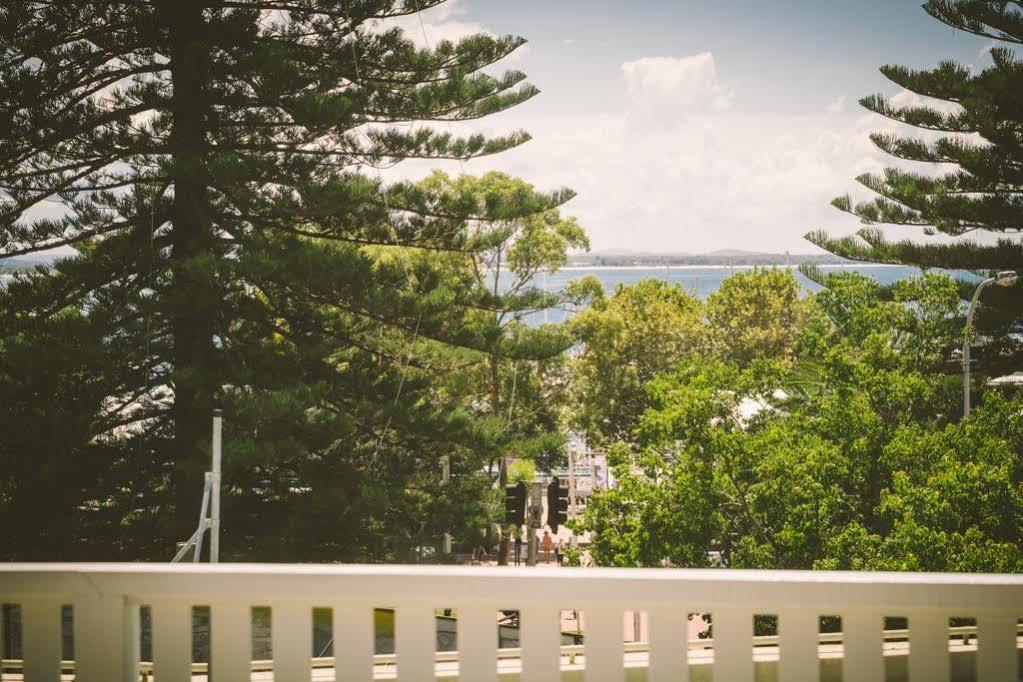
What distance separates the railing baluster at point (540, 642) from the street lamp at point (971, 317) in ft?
40.3

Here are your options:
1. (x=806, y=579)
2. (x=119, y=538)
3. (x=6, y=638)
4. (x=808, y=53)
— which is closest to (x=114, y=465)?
(x=119, y=538)

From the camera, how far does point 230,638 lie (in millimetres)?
1311

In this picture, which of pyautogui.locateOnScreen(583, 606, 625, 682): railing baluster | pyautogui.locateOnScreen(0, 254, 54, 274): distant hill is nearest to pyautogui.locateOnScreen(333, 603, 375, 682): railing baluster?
pyautogui.locateOnScreen(583, 606, 625, 682): railing baluster

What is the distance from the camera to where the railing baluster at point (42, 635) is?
52.6 inches

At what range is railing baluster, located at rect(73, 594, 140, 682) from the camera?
51.8 inches

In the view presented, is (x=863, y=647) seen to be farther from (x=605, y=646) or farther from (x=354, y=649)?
(x=354, y=649)

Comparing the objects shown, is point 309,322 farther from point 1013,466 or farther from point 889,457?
point 1013,466

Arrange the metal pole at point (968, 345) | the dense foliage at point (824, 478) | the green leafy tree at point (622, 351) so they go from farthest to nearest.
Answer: the green leafy tree at point (622, 351) → the metal pole at point (968, 345) → the dense foliage at point (824, 478)

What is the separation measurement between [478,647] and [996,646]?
27.6 inches

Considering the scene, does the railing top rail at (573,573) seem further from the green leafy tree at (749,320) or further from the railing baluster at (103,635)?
the green leafy tree at (749,320)

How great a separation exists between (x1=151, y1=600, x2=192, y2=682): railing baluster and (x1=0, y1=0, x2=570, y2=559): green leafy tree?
25.0 ft

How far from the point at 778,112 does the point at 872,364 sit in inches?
148

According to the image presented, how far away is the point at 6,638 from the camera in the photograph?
1453 mm

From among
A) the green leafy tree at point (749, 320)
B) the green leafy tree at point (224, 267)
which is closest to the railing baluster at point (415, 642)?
the green leafy tree at point (224, 267)
